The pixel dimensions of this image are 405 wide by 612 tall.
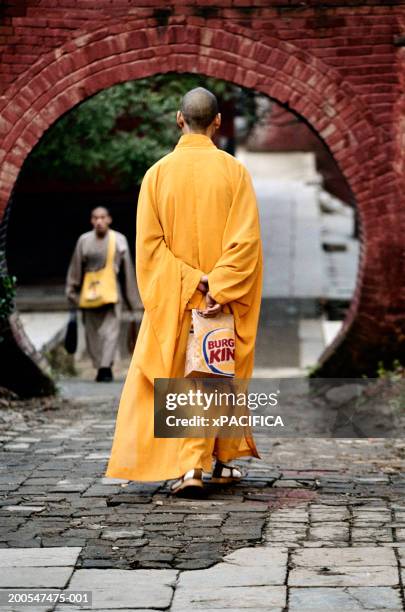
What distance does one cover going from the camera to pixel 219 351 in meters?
6.32

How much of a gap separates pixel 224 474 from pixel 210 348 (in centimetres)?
75

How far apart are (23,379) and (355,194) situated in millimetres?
3151

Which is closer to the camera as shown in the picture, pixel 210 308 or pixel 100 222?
pixel 210 308

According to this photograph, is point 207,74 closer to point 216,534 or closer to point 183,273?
point 183,273

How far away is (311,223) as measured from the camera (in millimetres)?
23562

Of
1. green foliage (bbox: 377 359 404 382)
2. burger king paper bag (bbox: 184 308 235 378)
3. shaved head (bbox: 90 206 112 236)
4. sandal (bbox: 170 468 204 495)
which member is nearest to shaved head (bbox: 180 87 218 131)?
burger king paper bag (bbox: 184 308 235 378)

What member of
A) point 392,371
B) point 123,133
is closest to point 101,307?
point 392,371

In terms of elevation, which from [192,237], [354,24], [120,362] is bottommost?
[120,362]

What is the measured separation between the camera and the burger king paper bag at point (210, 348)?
20.6ft

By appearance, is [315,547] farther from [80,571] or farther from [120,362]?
[120,362]

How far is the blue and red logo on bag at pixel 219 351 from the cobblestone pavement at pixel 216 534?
0.62 m

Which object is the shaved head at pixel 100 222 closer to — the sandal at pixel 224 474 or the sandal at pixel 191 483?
the sandal at pixel 224 474

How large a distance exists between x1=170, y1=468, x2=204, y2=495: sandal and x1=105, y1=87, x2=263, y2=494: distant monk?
28 mm

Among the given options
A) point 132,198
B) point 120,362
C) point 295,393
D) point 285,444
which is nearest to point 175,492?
point 285,444
